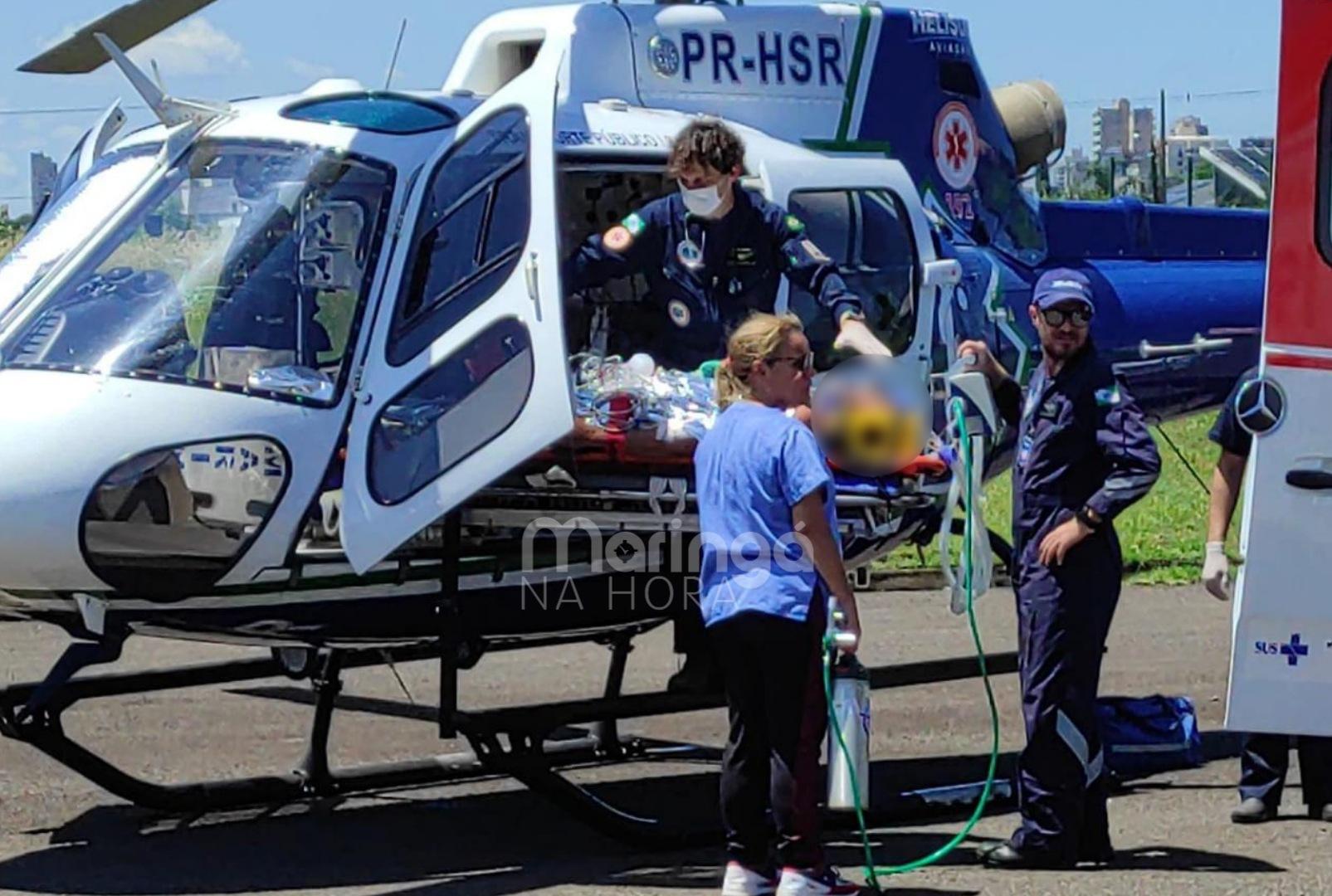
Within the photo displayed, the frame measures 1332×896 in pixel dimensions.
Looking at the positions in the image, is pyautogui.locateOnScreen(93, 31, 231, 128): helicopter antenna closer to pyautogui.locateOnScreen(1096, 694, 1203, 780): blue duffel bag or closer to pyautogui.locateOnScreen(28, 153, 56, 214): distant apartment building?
pyautogui.locateOnScreen(28, 153, 56, 214): distant apartment building

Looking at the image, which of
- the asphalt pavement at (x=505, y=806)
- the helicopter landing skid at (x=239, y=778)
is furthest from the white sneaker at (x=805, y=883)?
the helicopter landing skid at (x=239, y=778)

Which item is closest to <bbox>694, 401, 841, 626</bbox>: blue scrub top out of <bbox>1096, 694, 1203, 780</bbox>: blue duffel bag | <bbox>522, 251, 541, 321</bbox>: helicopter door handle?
<bbox>522, 251, 541, 321</bbox>: helicopter door handle

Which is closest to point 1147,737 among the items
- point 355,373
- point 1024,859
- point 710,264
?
point 1024,859

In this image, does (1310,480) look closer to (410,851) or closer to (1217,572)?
(1217,572)

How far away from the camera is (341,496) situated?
21.0 ft

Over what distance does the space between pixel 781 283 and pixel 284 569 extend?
1.94 metres

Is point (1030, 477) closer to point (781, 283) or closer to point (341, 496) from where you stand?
point (781, 283)

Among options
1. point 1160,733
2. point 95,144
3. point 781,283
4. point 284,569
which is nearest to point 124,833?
point 284,569

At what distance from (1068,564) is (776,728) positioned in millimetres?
1058

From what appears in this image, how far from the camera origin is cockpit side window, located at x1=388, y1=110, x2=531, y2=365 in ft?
21.2

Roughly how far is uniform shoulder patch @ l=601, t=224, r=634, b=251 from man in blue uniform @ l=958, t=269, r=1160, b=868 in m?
1.44

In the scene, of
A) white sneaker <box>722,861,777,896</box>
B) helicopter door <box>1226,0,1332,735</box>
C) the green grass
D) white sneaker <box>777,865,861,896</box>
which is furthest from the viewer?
the green grass

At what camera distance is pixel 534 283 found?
621 centimetres

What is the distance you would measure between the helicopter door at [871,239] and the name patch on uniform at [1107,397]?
54.0 inches
